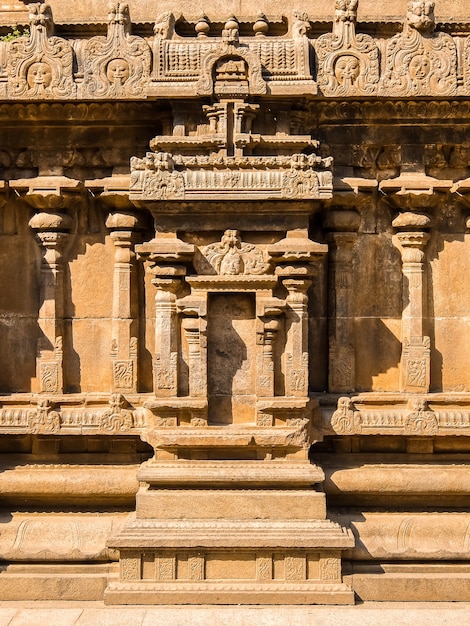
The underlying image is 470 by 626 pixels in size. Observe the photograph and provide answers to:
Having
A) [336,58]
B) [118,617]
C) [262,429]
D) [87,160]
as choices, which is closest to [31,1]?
[87,160]

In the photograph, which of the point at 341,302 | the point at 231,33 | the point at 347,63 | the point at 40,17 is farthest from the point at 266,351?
the point at 40,17

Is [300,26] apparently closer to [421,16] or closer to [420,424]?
[421,16]

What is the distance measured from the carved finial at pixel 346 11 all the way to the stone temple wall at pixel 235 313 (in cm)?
2

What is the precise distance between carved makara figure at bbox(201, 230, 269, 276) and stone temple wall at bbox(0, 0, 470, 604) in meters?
0.03

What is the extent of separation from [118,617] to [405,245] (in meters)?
4.72

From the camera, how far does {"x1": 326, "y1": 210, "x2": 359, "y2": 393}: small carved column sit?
6.95 metres

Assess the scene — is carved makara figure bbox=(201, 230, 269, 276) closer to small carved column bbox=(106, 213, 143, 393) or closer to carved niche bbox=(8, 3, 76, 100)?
small carved column bbox=(106, 213, 143, 393)

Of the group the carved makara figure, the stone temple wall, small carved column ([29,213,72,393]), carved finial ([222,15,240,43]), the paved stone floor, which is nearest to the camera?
the paved stone floor

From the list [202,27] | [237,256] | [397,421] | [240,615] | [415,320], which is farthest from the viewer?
[202,27]

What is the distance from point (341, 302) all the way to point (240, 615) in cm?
327

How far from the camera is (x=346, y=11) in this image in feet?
22.1

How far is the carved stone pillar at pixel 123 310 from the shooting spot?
275 inches

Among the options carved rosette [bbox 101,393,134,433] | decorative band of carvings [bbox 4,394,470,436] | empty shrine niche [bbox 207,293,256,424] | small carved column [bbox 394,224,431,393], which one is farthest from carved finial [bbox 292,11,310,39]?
carved rosette [bbox 101,393,134,433]

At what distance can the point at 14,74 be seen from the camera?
669 centimetres
